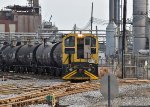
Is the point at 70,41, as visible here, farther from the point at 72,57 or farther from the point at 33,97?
the point at 33,97

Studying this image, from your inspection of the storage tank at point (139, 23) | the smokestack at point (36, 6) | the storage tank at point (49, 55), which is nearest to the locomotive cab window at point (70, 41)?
the storage tank at point (49, 55)

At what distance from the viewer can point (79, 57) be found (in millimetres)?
27359

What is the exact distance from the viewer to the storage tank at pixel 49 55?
2969cm

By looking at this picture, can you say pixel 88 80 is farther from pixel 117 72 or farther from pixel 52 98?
pixel 52 98

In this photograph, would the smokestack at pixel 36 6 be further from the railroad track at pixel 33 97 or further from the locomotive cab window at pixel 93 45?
the railroad track at pixel 33 97

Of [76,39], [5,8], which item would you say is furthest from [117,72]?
[5,8]

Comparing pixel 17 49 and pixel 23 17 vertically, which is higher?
pixel 23 17

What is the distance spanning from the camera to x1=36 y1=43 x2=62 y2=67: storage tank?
2969 centimetres

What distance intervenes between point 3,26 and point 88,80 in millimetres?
71054

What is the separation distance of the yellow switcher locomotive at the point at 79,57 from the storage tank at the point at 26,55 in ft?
30.6

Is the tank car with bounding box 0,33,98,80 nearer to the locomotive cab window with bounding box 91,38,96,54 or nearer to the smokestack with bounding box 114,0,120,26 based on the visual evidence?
the locomotive cab window with bounding box 91,38,96,54

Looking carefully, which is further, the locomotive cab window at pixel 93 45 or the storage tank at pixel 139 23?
the storage tank at pixel 139 23

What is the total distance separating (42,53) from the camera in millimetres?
33781

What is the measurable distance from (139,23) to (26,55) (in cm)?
1228
